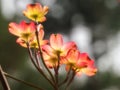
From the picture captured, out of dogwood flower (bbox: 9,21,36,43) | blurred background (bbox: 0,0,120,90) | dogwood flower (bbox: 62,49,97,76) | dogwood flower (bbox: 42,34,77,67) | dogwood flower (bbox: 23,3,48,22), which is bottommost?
blurred background (bbox: 0,0,120,90)

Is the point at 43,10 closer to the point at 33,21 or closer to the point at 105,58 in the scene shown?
the point at 33,21

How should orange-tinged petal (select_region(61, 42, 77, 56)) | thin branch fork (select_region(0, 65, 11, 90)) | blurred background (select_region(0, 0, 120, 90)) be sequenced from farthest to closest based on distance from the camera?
1. blurred background (select_region(0, 0, 120, 90))
2. orange-tinged petal (select_region(61, 42, 77, 56))
3. thin branch fork (select_region(0, 65, 11, 90))

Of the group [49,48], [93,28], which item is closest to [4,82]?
[49,48]

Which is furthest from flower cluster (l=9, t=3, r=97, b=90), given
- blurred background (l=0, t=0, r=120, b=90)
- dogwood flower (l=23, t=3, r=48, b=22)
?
blurred background (l=0, t=0, r=120, b=90)

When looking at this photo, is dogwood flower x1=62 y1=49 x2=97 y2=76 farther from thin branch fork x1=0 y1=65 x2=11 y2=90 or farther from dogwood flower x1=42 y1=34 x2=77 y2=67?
thin branch fork x1=0 y1=65 x2=11 y2=90

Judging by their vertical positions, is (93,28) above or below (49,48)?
below

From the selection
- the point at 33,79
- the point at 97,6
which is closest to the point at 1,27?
the point at 33,79

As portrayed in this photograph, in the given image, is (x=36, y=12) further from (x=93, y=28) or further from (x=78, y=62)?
(x=93, y=28)
